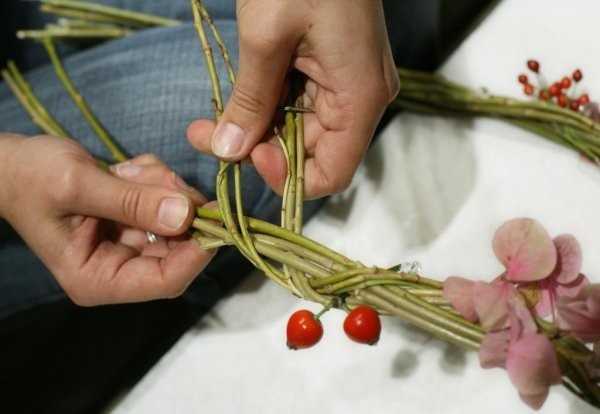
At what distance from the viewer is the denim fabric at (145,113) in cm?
65

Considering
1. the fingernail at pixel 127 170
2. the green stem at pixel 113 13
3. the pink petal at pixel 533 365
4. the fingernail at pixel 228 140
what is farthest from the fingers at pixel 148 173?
the pink petal at pixel 533 365

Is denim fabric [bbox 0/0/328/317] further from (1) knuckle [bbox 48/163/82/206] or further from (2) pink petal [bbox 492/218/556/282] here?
(2) pink petal [bbox 492/218/556/282]

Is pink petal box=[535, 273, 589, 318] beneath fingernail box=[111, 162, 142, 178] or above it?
above

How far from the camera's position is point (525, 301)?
1.07 ft

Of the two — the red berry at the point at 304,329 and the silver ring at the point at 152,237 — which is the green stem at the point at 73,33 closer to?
the silver ring at the point at 152,237

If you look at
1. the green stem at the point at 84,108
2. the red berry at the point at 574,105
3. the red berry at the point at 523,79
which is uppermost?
the red berry at the point at 523,79

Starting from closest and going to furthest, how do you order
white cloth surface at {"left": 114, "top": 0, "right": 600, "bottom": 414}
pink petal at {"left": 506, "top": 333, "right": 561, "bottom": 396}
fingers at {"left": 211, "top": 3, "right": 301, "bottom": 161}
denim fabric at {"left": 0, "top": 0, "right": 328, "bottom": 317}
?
1. pink petal at {"left": 506, "top": 333, "right": 561, "bottom": 396}
2. fingers at {"left": 211, "top": 3, "right": 301, "bottom": 161}
3. white cloth surface at {"left": 114, "top": 0, "right": 600, "bottom": 414}
4. denim fabric at {"left": 0, "top": 0, "right": 328, "bottom": 317}

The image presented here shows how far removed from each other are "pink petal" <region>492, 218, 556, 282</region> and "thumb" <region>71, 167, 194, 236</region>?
0.23 meters

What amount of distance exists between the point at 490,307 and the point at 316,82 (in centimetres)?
24

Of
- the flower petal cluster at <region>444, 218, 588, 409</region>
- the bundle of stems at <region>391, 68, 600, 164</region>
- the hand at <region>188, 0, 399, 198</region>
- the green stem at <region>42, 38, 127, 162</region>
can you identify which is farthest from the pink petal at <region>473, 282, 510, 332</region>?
the green stem at <region>42, 38, 127, 162</region>

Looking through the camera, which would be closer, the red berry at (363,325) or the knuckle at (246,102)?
the red berry at (363,325)

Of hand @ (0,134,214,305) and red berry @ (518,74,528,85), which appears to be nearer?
hand @ (0,134,214,305)

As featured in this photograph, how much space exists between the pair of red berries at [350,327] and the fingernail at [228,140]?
0.50 feet

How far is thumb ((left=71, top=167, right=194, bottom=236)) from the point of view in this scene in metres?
0.46
